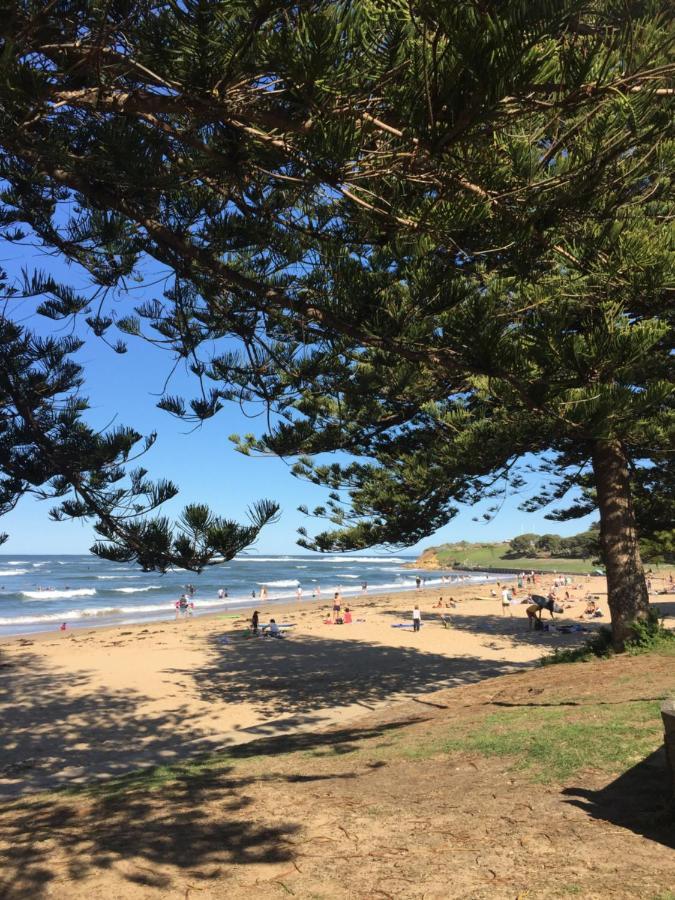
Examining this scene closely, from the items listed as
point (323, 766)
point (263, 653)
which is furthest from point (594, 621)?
point (323, 766)

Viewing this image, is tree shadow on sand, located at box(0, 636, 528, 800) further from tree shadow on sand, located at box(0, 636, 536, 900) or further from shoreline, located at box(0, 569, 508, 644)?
shoreline, located at box(0, 569, 508, 644)

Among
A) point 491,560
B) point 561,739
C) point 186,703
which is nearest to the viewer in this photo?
point 561,739

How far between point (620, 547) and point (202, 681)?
25.6 ft

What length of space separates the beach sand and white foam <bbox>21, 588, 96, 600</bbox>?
48.0 feet

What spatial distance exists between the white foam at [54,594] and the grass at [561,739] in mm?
34817

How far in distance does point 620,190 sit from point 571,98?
1.25 meters

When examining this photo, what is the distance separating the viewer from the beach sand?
6.86 metres

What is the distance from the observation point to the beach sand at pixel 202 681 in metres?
6.86

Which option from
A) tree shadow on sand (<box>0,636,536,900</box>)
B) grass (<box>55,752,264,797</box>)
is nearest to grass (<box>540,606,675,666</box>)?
tree shadow on sand (<box>0,636,536,900</box>)

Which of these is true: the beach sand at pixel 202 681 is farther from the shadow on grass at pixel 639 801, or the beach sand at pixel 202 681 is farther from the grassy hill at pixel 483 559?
the grassy hill at pixel 483 559

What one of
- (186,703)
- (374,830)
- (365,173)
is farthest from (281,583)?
(365,173)

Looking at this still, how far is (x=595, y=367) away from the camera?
11.7 feet

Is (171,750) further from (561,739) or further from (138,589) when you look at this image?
(138,589)

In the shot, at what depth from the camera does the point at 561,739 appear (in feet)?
14.1
